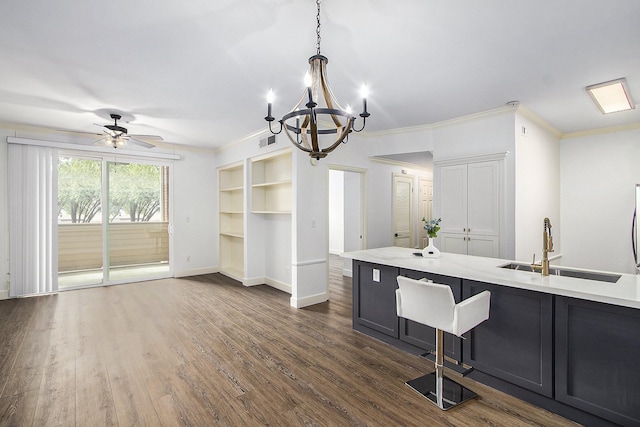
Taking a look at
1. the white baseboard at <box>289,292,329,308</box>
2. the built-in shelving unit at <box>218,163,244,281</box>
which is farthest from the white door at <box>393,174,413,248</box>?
the built-in shelving unit at <box>218,163,244,281</box>

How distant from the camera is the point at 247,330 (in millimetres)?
3666

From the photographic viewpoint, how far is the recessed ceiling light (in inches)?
127

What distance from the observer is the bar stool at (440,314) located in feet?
7.12

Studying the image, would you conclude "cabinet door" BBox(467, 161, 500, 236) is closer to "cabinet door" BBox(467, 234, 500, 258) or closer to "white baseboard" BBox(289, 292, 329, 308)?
"cabinet door" BBox(467, 234, 500, 258)

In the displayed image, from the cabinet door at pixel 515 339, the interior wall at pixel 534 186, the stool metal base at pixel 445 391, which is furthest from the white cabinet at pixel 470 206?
the stool metal base at pixel 445 391

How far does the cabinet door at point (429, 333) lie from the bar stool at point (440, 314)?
0.28 meters

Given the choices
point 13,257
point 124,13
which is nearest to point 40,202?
point 13,257

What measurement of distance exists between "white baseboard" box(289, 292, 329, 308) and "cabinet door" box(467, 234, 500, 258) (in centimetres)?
215

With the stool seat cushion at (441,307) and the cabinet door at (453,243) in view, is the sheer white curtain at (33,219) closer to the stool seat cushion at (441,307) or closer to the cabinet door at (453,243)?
the stool seat cushion at (441,307)

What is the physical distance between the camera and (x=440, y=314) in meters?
2.21

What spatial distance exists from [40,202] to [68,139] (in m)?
1.11

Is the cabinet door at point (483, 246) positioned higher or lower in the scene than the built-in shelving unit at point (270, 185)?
lower

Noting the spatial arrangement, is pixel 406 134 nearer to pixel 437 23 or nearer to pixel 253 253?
pixel 437 23

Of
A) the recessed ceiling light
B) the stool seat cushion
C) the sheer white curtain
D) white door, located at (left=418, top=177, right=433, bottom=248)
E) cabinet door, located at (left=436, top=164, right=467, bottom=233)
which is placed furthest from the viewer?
white door, located at (left=418, top=177, right=433, bottom=248)
